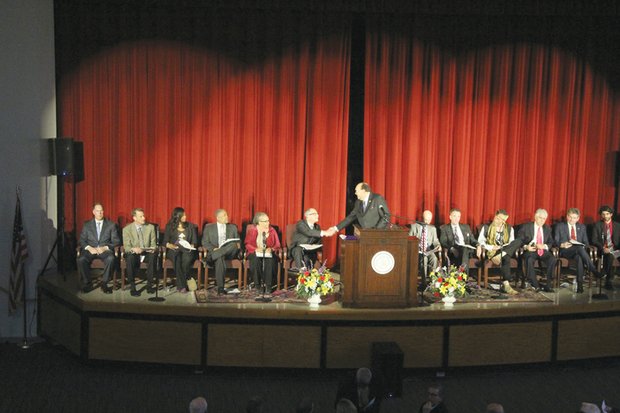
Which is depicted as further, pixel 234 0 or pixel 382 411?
pixel 234 0

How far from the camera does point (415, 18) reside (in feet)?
32.9

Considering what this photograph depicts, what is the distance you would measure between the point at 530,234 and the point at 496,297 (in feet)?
3.88

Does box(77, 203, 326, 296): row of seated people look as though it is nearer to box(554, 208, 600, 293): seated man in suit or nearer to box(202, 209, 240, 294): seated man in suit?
box(202, 209, 240, 294): seated man in suit

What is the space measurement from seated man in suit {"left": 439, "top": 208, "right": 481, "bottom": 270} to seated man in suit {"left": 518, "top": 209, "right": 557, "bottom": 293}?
1.91 ft

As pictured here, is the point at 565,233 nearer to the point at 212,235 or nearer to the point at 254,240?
the point at 254,240

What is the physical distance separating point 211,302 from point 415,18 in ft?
14.5

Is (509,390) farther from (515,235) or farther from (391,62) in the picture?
(391,62)

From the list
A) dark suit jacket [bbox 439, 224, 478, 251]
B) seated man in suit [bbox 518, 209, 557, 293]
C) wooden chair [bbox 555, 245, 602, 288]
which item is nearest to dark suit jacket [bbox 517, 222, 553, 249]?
seated man in suit [bbox 518, 209, 557, 293]

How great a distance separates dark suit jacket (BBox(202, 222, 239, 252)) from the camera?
9125 millimetres

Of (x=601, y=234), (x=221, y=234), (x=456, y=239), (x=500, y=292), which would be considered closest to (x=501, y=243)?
(x=456, y=239)

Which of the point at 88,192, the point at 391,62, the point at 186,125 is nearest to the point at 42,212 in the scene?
the point at 88,192

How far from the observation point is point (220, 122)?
9922mm

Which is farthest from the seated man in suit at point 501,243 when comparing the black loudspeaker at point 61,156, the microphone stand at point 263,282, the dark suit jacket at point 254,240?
the black loudspeaker at point 61,156

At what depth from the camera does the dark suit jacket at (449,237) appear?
9523 millimetres
